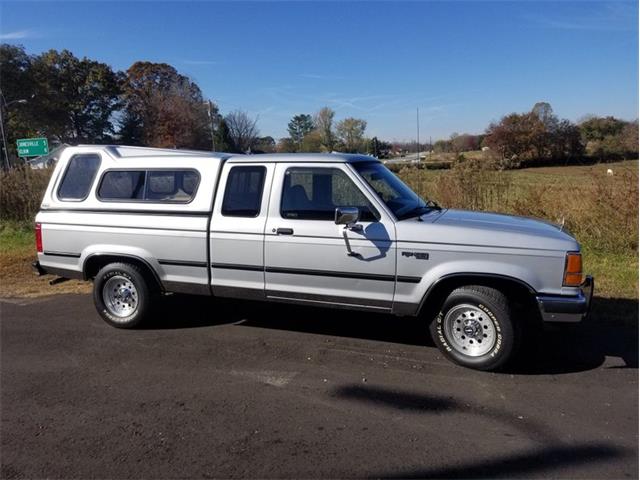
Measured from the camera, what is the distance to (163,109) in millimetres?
39906

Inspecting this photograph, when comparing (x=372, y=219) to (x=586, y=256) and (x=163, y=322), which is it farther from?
(x=586, y=256)

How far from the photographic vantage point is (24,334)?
5.75 meters

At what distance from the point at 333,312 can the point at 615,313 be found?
129 inches

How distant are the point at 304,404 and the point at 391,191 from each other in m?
2.30

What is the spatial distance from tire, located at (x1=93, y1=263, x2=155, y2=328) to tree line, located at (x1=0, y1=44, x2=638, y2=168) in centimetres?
1220

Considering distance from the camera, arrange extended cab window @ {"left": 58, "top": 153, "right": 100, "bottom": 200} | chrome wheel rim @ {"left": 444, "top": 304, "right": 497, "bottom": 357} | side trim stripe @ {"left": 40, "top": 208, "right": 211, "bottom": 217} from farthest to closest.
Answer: extended cab window @ {"left": 58, "top": 153, "right": 100, "bottom": 200}, side trim stripe @ {"left": 40, "top": 208, "right": 211, "bottom": 217}, chrome wheel rim @ {"left": 444, "top": 304, "right": 497, "bottom": 357}

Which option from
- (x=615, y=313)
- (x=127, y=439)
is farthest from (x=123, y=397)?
(x=615, y=313)

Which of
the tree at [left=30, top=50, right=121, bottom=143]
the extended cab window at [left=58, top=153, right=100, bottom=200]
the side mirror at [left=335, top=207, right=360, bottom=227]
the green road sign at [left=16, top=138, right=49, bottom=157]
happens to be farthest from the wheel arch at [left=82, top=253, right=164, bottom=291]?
the tree at [left=30, top=50, right=121, bottom=143]

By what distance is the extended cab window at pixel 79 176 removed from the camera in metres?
6.00

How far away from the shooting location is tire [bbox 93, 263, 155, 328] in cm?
577

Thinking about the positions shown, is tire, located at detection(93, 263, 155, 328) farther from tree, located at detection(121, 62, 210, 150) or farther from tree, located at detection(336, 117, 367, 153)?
tree, located at detection(121, 62, 210, 150)

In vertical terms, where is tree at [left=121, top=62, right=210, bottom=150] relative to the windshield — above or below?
above

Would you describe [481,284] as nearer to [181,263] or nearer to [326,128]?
[181,263]

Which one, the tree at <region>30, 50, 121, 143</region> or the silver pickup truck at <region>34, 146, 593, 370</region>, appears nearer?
the silver pickup truck at <region>34, 146, 593, 370</region>
